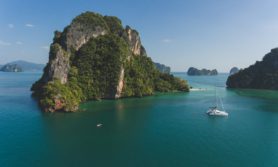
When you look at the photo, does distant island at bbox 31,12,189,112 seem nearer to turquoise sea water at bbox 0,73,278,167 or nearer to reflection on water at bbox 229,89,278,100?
turquoise sea water at bbox 0,73,278,167

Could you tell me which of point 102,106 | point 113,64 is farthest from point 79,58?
point 102,106

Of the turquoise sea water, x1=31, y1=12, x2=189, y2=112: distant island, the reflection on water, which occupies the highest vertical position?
x1=31, y1=12, x2=189, y2=112: distant island

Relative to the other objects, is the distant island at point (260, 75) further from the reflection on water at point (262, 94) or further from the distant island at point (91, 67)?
the distant island at point (91, 67)

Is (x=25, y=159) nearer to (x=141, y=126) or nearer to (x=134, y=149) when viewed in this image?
(x=134, y=149)

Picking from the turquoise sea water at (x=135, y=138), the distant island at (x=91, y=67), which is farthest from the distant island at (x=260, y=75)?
the turquoise sea water at (x=135, y=138)

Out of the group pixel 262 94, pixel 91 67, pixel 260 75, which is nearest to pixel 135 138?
pixel 91 67

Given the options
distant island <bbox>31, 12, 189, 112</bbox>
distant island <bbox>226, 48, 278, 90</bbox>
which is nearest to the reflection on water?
distant island <bbox>226, 48, 278, 90</bbox>

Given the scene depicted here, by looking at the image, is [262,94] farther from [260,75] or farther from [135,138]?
[135,138]
